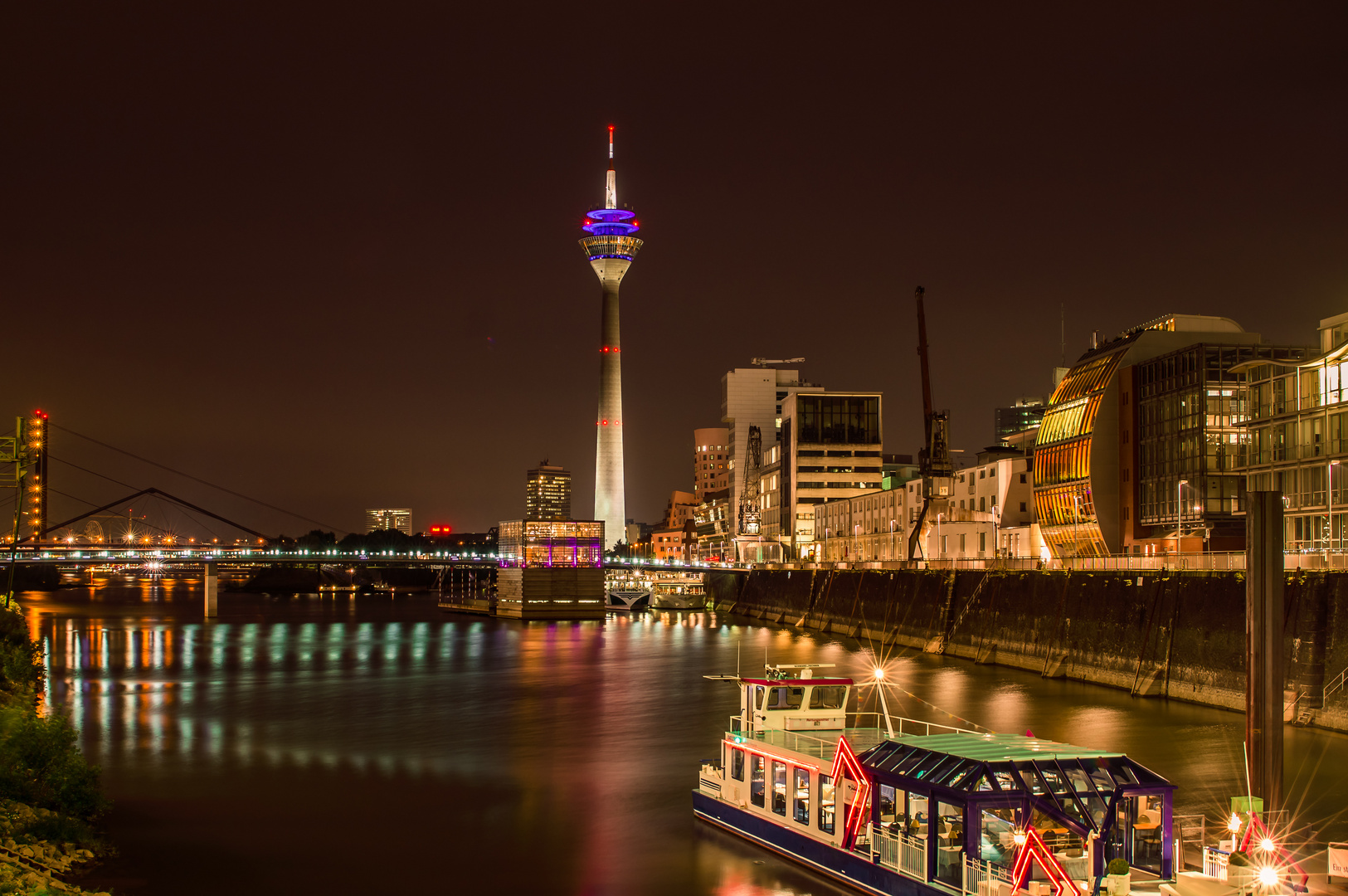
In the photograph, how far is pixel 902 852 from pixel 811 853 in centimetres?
310

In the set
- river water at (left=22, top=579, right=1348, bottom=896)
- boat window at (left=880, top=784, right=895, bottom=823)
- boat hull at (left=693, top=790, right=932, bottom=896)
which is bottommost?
river water at (left=22, top=579, right=1348, bottom=896)

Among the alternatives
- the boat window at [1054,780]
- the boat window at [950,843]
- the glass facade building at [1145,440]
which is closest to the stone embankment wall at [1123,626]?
the glass facade building at [1145,440]

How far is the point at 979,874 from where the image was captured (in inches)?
752

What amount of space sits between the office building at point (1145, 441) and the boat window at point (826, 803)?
4690 cm

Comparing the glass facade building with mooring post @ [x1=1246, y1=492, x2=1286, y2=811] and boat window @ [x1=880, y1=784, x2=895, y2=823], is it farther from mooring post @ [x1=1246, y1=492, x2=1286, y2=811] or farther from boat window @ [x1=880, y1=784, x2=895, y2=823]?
boat window @ [x1=880, y1=784, x2=895, y2=823]

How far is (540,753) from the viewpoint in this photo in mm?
40062

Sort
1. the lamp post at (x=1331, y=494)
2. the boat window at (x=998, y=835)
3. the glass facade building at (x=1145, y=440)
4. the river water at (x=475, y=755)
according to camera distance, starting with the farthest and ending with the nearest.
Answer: the glass facade building at (x=1145, y=440) → the lamp post at (x=1331, y=494) → the river water at (x=475, y=755) → the boat window at (x=998, y=835)

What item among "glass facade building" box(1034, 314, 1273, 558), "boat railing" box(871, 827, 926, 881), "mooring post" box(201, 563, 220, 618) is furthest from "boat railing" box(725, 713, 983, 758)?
"mooring post" box(201, 563, 220, 618)

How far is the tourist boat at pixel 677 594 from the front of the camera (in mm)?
137875

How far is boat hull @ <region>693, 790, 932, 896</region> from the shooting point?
21094 millimetres

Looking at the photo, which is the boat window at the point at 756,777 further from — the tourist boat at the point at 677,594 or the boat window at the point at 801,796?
the tourist boat at the point at 677,594

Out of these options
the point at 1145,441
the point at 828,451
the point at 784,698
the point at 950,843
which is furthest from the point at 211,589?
the point at 950,843

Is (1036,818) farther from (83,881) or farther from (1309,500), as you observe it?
(1309,500)

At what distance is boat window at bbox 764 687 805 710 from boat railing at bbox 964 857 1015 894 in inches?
350
